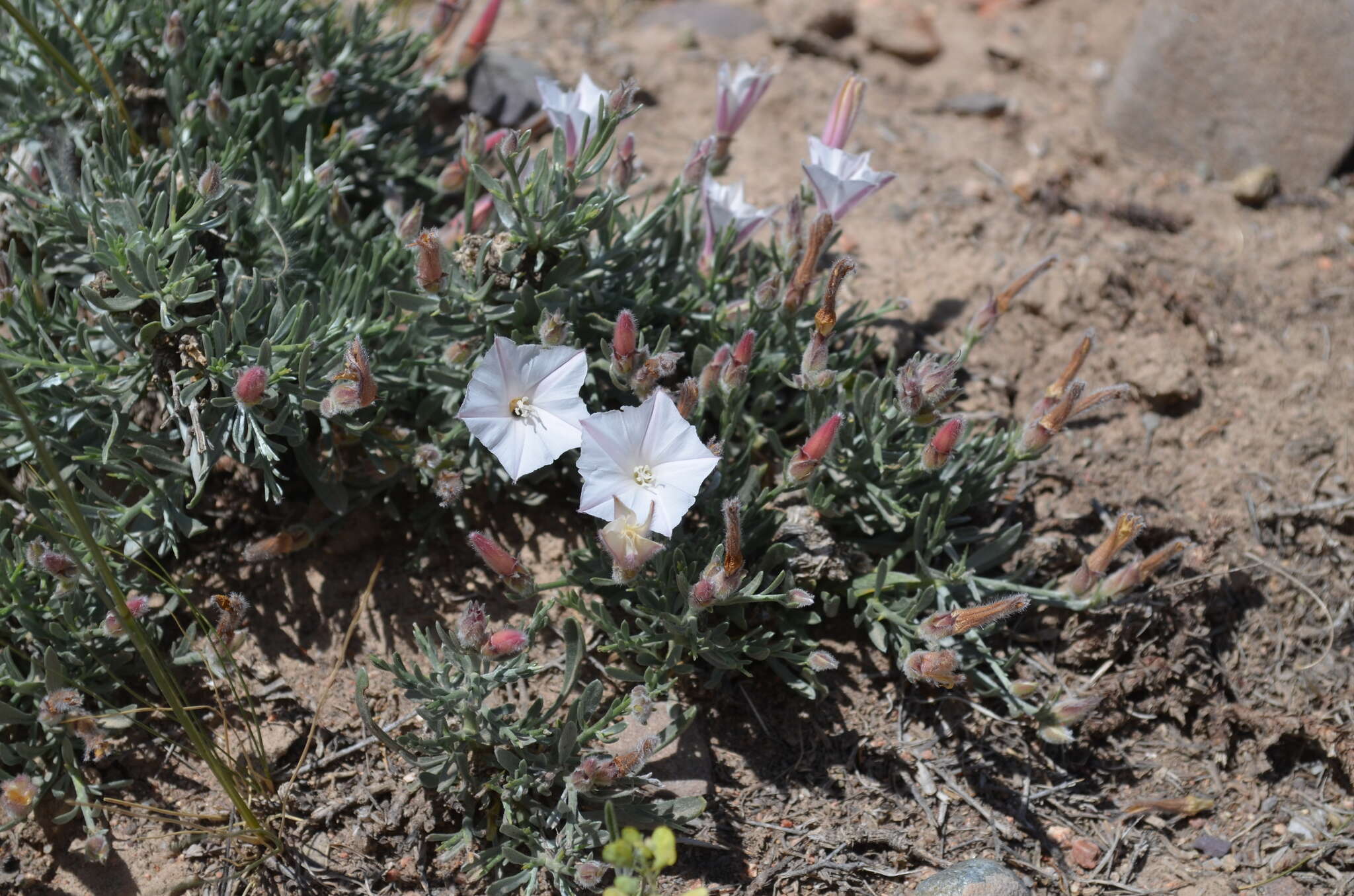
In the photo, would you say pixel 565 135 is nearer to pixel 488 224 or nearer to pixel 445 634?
pixel 488 224

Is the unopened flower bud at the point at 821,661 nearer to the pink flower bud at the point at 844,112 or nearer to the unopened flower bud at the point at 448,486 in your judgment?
the unopened flower bud at the point at 448,486

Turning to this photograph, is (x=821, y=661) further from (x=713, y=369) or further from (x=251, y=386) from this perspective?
(x=251, y=386)

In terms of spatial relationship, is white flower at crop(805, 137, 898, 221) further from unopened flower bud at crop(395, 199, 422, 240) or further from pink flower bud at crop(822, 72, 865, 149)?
unopened flower bud at crop(395, 199, 422, 240)

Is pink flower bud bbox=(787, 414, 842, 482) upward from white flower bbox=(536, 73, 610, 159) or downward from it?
downward

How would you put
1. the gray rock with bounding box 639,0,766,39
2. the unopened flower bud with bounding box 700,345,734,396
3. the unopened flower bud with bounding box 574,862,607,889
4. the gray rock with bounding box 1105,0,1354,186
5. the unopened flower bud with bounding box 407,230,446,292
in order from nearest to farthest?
the unopened flower bud with bounding box 574,862,607,889, the unopened flower bud with bounding box 407,230,446,292, the unopened flower bud with bounding box 700,345,734,396, the gray rock with bounding box 1105,0,1354,186, the gray rock with bounding box 639,0,766,39

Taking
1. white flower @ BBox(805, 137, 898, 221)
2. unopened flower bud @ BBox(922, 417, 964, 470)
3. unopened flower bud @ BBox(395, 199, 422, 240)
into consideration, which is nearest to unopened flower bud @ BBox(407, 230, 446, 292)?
unopened flower bud @ BBox(395, 199, 422, 240)

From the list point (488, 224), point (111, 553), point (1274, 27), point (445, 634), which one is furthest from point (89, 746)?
point (1274, 27)

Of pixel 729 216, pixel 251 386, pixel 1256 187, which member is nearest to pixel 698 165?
pixel 729 216
